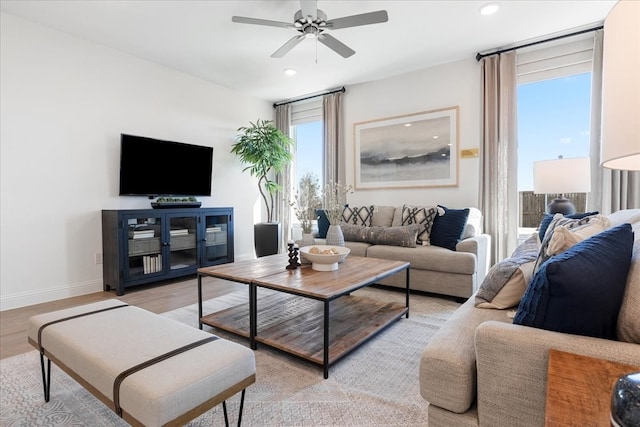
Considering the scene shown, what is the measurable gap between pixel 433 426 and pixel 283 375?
966 millimetres

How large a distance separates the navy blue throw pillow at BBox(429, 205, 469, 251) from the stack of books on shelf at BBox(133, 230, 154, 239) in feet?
10.4

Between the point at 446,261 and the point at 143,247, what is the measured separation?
3.25m

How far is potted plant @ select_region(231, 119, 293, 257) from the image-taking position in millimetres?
4891

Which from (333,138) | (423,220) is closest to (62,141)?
(333,138)

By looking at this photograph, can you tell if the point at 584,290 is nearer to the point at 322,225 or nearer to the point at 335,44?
the point at 335,44

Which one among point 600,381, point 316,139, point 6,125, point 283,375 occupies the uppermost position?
point 316,139

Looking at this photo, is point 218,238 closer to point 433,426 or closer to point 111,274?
point 111,274

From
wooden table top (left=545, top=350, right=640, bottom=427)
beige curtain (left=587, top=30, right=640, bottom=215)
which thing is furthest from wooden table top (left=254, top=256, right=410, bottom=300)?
beige curtain (left=587, top=30, right=640, bottom=215)

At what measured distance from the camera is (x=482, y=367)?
100cm

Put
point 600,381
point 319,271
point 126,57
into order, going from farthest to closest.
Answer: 1. point 126,57
2. point 319,271
3. point 600,381

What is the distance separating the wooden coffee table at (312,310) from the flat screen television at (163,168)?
6.92ft

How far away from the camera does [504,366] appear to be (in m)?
0.96

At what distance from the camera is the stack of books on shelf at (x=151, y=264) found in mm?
3656

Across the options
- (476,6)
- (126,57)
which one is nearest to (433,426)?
(476,6)
